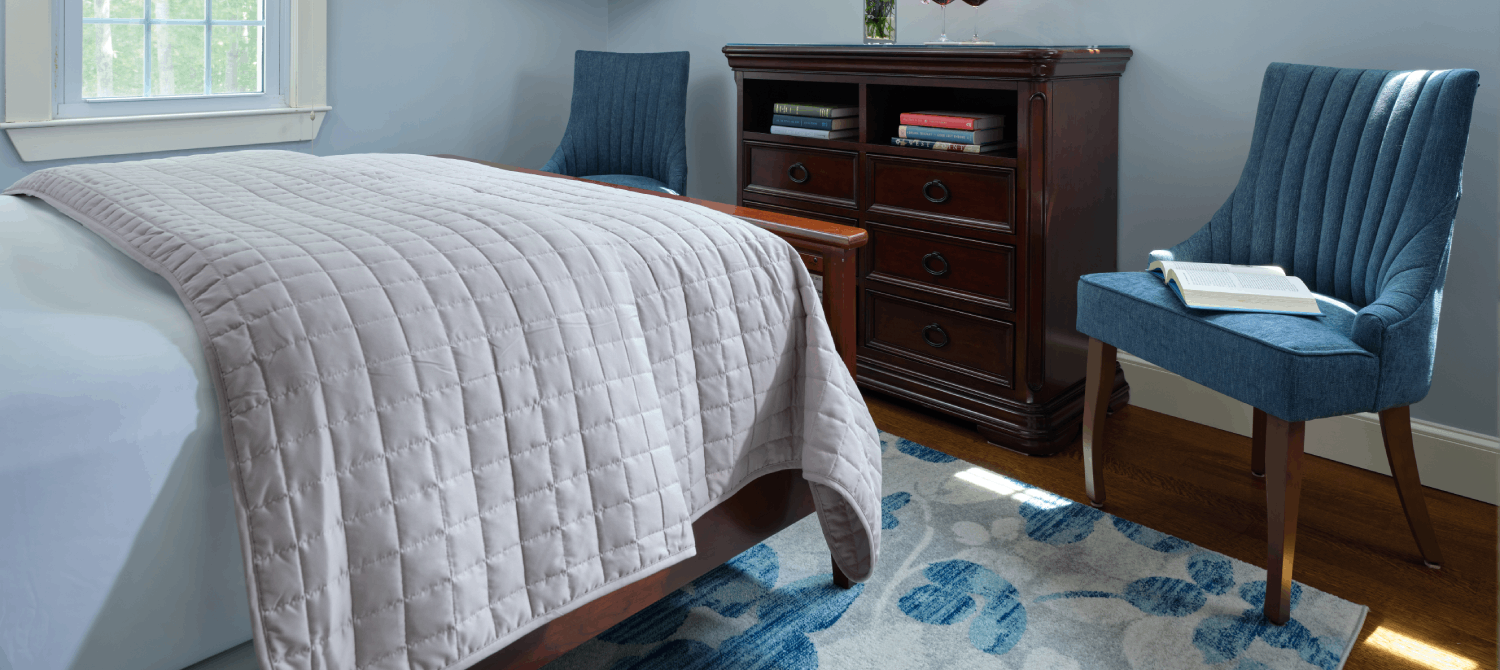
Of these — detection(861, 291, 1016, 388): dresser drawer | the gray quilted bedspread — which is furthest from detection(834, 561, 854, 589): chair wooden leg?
detection(861, 291, 1016, 388): dresser drawer

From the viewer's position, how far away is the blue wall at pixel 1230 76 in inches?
84.7

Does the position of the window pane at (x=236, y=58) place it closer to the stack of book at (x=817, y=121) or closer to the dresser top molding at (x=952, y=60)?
the dresser top molding at (x=952, y=60)

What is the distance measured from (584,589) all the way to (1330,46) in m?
2.17

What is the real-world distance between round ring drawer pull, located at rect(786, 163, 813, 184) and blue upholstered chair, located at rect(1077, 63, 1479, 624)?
107 cm

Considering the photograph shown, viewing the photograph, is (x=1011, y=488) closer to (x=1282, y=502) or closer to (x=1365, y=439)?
(x=1282, y=502)

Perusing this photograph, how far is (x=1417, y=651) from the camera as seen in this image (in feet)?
5.29

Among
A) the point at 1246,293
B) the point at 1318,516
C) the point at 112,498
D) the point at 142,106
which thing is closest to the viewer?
the point at 112,498

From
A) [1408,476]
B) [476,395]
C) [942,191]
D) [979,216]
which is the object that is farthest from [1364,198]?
[476,395]

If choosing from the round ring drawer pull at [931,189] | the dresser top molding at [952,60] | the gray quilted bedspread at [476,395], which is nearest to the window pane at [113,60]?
the gray quilted bedspread at [476,395]

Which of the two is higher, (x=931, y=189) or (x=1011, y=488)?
(x=931, y=189)

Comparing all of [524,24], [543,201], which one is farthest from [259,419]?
[524,24]

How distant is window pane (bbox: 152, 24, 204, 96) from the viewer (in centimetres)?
321

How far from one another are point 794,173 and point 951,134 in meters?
0.57

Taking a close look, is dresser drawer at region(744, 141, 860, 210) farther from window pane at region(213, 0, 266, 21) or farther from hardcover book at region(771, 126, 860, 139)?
window pane at region(213, 0, 266, 21)
